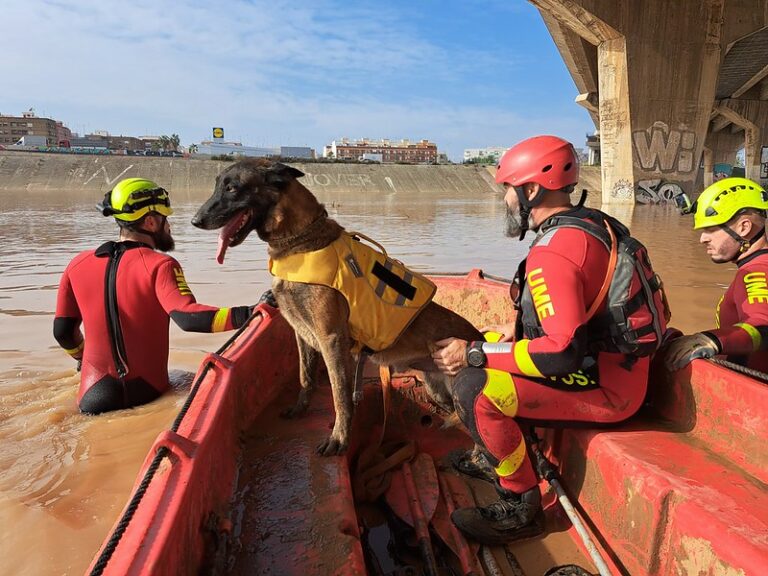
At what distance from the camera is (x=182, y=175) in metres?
62.1

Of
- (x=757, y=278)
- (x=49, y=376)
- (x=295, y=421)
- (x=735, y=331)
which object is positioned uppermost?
(x=757, y=278)

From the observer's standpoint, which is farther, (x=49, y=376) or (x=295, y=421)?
(x=49, y=376)

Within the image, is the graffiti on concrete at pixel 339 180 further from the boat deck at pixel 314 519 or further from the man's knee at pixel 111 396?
the boat deck at pixel 314 519

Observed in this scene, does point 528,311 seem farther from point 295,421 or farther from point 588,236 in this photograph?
point 295,421

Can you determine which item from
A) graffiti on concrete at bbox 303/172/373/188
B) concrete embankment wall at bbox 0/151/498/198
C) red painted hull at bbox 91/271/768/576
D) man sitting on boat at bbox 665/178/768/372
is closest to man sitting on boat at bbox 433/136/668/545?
red painted hull at bbox 91/271/768/576

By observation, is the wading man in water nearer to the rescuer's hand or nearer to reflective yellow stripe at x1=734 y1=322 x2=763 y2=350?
the rescuer's hand

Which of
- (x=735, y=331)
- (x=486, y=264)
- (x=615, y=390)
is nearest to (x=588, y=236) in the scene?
(x=615, y=390)

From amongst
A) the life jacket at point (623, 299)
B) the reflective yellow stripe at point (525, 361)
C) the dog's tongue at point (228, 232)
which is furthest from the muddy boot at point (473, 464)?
the dog's tongue at point (228, 232)

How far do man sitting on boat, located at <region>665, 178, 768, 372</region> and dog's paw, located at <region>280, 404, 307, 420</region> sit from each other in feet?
7.91

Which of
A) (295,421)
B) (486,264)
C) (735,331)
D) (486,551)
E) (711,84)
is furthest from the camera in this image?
(711,84)

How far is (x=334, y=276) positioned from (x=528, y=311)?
4.01 ft

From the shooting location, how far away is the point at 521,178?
293 cm

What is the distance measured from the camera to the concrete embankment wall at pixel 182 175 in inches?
2221

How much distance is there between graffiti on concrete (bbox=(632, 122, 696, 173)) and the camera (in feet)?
90.1
